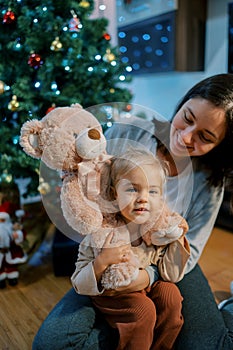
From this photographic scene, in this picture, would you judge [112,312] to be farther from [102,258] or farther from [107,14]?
[107,14]

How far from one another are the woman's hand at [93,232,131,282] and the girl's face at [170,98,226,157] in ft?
0.87

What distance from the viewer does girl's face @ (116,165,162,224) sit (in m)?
0.55

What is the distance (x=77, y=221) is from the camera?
575 millimetres

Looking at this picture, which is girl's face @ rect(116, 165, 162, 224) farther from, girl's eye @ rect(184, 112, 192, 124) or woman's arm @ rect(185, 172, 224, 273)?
woman's arm @ rect(185, 172, 224, 273)

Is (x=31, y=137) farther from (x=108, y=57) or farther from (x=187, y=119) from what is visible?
(x=108, y=57)

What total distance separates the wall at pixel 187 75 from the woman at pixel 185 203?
3.04ft

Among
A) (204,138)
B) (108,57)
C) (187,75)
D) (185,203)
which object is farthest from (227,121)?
(187,75)

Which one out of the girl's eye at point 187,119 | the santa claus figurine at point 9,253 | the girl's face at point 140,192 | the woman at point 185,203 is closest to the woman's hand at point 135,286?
the woman at point 185,203

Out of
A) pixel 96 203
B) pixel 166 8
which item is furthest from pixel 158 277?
pixel 166 8

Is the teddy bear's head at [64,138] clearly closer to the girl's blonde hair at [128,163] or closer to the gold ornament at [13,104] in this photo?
the girl's blonde hair at [128,163]

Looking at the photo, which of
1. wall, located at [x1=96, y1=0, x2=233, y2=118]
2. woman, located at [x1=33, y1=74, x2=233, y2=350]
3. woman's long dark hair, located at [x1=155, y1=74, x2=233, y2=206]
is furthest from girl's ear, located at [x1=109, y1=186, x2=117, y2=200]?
wall, located at [x1=96, y1=0, x2=233, y2=118]

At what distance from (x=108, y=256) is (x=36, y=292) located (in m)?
0.66

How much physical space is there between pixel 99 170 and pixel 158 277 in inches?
11.7

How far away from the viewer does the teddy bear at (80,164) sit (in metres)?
0.57
